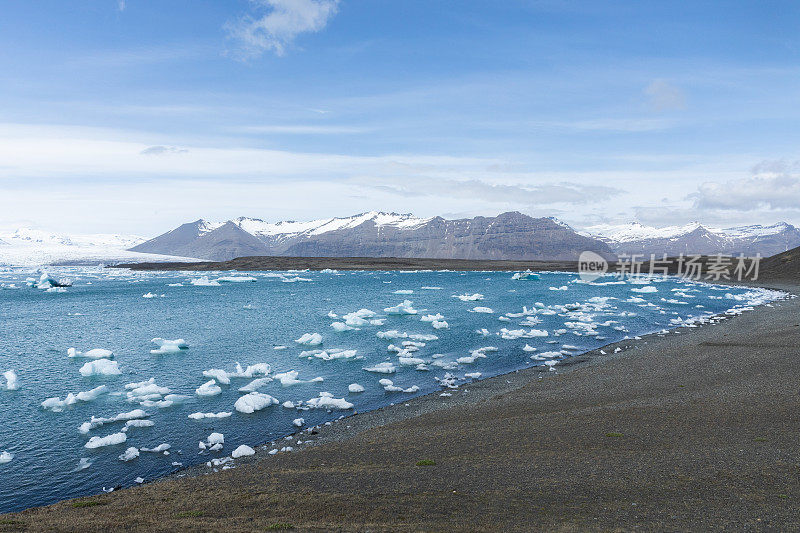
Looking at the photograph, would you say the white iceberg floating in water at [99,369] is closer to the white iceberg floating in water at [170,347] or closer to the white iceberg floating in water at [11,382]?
the white iceberg floating in water at [11,382]

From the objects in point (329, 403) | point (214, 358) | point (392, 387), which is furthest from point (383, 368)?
point (214, 358)

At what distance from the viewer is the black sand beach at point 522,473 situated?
7348 mm

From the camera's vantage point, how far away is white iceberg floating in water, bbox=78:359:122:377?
818 inches

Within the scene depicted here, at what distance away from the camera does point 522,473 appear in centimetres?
928

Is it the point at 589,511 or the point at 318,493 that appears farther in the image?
the point at 318,493

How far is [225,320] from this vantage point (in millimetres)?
38750

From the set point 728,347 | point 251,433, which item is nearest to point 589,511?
point 251,433

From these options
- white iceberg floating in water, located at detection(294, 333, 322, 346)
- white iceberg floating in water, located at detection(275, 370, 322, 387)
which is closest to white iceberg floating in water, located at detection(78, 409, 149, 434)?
white iceberg floating in water, located at detection(275, 370, 322, 387)

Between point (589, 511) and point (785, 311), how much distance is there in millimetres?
38941

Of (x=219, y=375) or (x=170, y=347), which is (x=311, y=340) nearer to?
(x=170, y=347)

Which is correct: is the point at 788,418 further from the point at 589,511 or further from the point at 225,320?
the point at 225,320

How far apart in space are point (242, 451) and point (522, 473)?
22.9 ft

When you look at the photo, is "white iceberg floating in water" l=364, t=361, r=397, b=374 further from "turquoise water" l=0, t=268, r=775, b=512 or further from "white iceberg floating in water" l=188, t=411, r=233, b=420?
"white iceberg floating in water" l=188, t=411, r=233, b=420

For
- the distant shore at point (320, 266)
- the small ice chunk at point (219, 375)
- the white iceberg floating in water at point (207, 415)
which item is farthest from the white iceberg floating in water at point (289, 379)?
the distant shore at point (320, 266)
